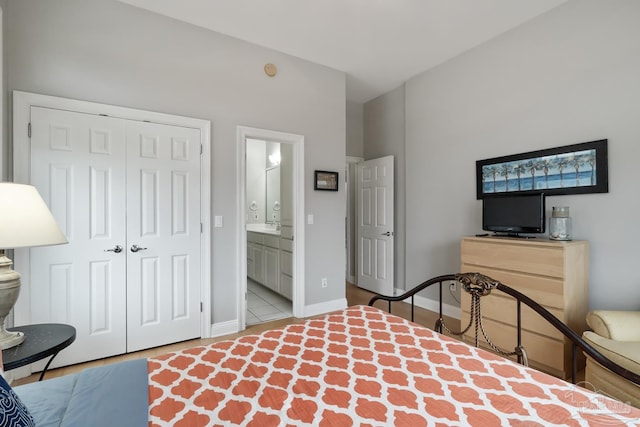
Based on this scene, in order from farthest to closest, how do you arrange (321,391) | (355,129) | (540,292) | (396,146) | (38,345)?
(355,129) → (396,146) → (540,292) → (38,345) → (321,391)

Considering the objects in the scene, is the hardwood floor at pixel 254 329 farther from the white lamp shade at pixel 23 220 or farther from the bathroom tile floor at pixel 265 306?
the white lamp shade at pixel 23 220

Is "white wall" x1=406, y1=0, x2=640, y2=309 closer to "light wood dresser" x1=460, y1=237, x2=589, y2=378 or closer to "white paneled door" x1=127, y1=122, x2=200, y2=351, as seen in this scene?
"light wood dresser" x1=460, y1=237, x2=589, y2=378

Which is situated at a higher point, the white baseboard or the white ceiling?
the white ceiling

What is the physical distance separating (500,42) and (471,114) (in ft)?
2.29

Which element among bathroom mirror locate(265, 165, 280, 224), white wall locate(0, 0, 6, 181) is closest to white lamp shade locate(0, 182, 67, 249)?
white wall locate(0, 0, 6, 181)

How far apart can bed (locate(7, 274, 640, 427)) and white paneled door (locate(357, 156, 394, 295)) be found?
2.91 m

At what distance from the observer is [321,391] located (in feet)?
3.25

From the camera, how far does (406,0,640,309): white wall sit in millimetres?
2211

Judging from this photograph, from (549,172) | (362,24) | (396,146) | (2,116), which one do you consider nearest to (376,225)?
(396,146)

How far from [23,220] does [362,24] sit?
288 centimetres

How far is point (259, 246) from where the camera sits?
4738 millimetres

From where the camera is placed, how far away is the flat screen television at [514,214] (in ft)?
8.12

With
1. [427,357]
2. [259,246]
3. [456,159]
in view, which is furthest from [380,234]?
[427,357]

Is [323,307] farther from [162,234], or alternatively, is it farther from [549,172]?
[549,172]
